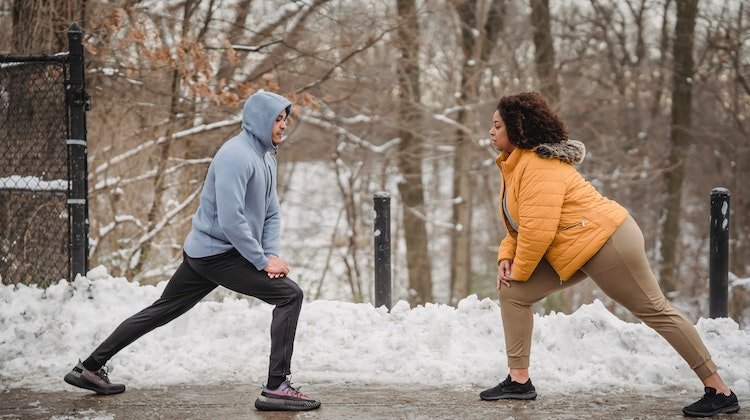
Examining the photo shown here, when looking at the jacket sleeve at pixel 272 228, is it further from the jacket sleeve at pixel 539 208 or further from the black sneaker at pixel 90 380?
the jacket sleeve at pixel 539 208

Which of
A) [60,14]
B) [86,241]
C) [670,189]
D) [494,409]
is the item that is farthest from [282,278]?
[670,189]

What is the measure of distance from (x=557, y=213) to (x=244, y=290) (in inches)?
72.3

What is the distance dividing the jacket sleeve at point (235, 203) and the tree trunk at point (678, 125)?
49.8 ft

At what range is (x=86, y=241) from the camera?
6.55 metres

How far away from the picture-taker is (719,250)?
6.14m

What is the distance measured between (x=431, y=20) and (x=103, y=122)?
7.76 m

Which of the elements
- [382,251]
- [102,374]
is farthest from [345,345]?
[102,374]

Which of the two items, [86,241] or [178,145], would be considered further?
[178,145]

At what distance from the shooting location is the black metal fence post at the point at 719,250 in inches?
242

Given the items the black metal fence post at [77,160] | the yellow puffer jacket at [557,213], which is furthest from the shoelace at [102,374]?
the yellow puffer jacket at [557,213]

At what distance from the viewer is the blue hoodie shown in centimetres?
452

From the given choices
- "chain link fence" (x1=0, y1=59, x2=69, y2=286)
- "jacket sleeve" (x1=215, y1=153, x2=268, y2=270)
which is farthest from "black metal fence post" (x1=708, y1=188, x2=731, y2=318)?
"chain link fence" (x1=0, y1=59, x2=69, y2=286)

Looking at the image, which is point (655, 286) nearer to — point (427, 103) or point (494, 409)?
point (494, 409)

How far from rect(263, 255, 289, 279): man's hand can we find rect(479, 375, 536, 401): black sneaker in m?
1.46
